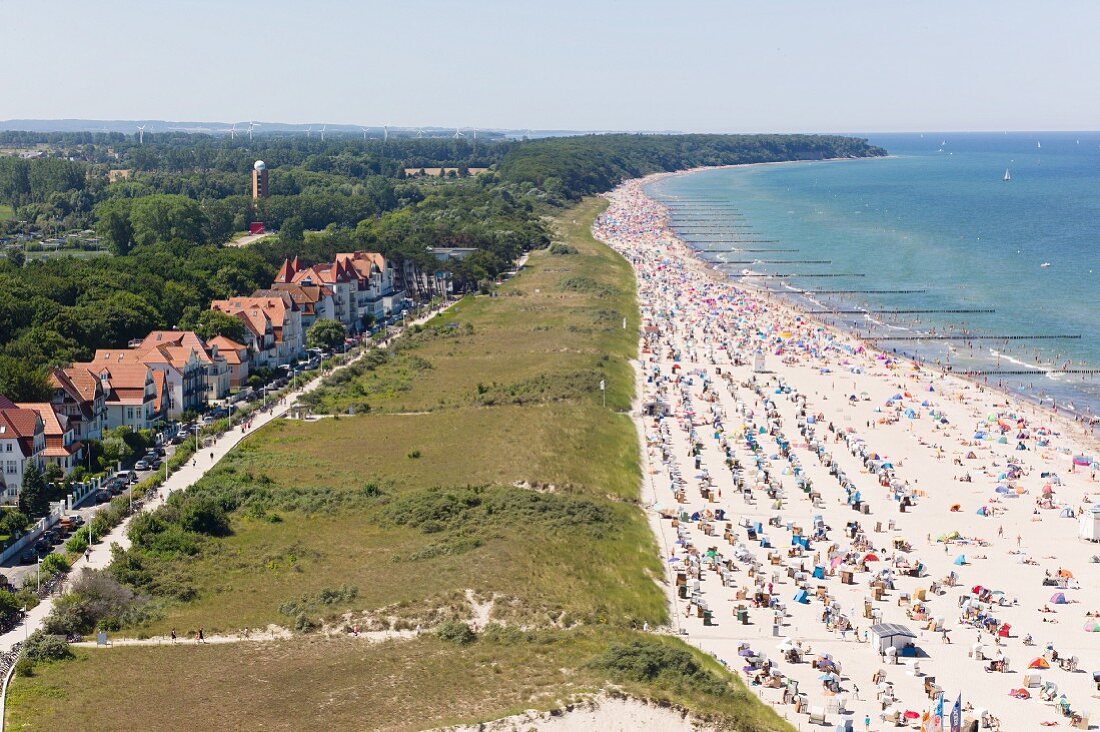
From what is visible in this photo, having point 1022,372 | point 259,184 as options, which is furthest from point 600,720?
point 259,184

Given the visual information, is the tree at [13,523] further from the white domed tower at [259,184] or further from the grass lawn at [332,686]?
the white domed tower at [259,184]

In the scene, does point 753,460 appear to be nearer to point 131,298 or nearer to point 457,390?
point 457,390

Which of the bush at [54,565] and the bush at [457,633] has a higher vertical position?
the bush at [457,633]

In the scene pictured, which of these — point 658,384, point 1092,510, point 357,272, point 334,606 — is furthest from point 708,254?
point 334,606

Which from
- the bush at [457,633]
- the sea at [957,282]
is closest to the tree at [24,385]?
the bush at [457,633]

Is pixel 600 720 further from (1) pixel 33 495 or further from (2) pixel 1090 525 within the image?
(2) pixel 1090 525

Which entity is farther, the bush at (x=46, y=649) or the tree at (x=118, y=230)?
the tree at (x=118, y=230)
